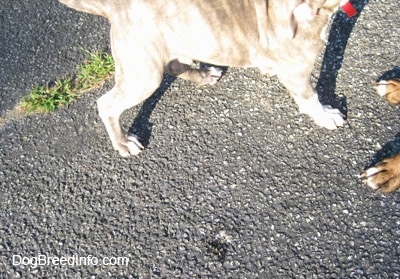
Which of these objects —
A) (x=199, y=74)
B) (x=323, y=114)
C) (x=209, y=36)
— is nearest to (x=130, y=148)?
(x=199, y=74)

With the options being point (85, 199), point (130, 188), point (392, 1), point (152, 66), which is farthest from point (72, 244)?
point (392, 1)

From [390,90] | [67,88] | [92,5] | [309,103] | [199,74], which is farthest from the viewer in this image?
[67,88]

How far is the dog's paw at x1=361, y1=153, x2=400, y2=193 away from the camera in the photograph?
11.5 ft

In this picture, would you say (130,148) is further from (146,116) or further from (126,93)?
(126,93)

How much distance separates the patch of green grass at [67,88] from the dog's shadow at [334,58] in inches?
77.2

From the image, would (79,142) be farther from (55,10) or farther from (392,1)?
(392,1)

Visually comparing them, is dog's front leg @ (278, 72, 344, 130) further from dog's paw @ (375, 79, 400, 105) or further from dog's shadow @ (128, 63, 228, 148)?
dog's shadow @ (128, 63, 228, 148)

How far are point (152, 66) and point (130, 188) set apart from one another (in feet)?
3.58

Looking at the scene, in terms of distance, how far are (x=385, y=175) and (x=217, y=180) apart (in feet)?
4.20

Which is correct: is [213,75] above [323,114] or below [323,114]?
above

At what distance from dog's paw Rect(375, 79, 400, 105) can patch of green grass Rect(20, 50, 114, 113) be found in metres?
2.42

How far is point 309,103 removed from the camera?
3.79 m

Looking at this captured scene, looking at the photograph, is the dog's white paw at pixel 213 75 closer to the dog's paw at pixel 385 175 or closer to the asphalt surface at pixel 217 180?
the asphalt surface at pixel 217 180

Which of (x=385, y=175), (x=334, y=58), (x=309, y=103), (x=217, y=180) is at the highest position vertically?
(x=309, y=103)
